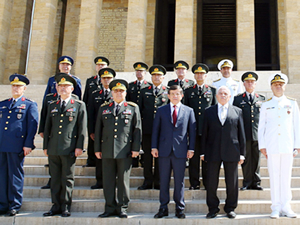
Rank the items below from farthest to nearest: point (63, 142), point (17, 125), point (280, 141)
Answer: point (17, 125), point (63, 142), point (280, 141)

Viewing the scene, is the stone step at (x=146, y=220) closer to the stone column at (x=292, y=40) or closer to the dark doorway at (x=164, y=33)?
the stone column at (x=292, y=40)

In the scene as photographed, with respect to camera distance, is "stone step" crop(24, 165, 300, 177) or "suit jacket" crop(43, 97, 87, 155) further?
→ "stone step" crop(24, 165, 300, 177)

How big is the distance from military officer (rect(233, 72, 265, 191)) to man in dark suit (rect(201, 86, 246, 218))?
0.88 metres

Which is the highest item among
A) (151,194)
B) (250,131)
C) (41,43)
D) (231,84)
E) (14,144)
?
(41,43)

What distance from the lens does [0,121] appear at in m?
5.46

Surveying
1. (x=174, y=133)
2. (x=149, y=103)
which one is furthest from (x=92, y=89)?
(x=174, y=133)

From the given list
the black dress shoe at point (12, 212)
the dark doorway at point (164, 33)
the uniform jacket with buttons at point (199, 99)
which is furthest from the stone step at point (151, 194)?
the dark doorway at point (164, 33)

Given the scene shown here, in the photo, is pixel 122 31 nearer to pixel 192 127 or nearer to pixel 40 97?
pixel 40 97

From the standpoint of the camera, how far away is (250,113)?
6.01m

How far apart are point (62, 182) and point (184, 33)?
11.7 m

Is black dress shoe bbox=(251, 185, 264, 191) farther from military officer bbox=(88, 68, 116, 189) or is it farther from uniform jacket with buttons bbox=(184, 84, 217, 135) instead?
military officer bbox=(88, 68, 116, 189)

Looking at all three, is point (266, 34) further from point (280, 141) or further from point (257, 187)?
point (280, 141)

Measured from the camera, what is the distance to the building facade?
14.9m

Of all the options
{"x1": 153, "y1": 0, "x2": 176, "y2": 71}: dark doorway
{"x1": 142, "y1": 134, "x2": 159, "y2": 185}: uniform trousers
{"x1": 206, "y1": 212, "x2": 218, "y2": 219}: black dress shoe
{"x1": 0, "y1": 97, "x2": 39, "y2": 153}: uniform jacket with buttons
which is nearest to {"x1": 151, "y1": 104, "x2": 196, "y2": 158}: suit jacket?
{"x1": 142, "y1": 134, "x2": 159, "y2": 185}: uniform trousers
